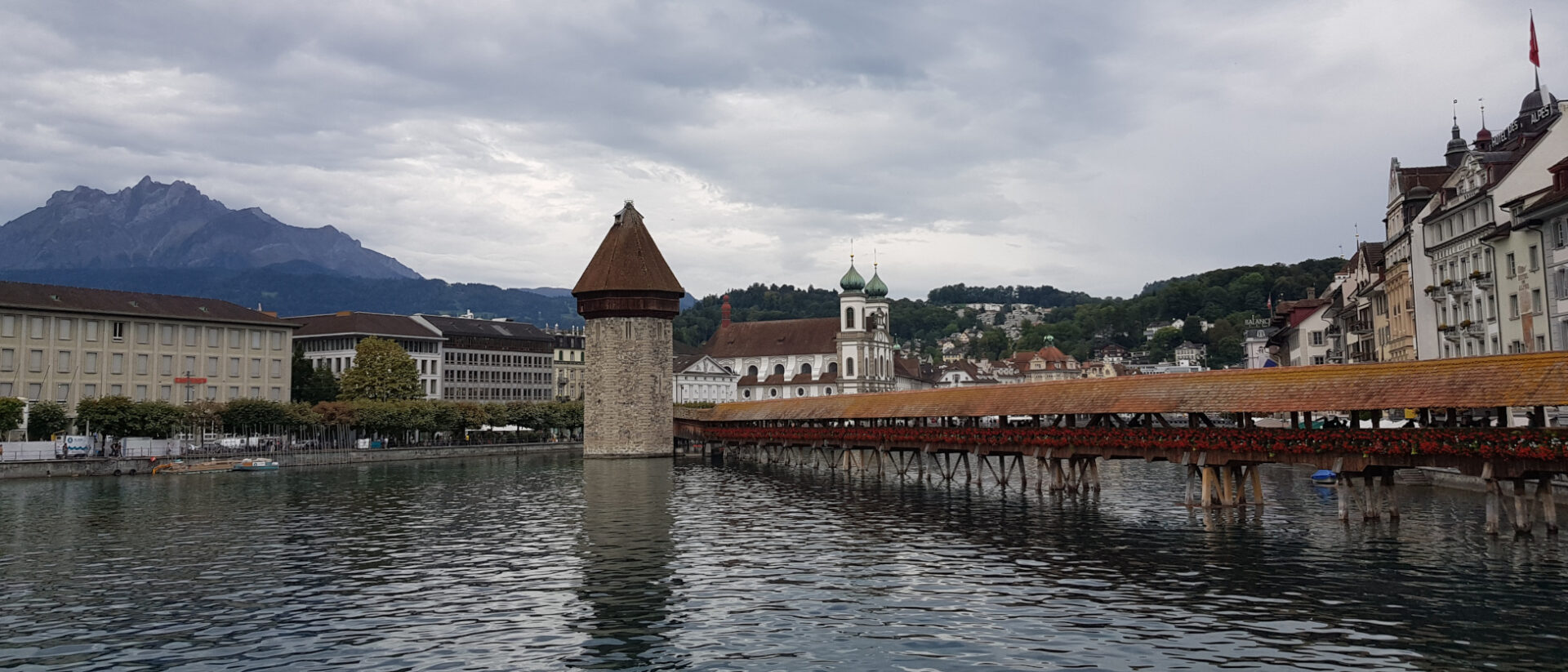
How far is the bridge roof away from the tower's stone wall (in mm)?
41989

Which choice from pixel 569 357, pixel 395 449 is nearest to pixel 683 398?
pixel 569 357

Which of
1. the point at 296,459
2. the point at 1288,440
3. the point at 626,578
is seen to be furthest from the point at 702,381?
the point at 626,578

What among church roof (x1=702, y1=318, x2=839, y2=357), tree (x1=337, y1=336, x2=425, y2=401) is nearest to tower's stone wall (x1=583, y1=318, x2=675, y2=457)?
tree (x1=337, y1=336, x2=425, y2=401)

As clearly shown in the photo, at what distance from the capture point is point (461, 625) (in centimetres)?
1977

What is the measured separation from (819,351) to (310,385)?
65.8 metres

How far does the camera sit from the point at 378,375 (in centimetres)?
10106

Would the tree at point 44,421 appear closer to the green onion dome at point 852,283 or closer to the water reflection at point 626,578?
the water reflection at point 626,578

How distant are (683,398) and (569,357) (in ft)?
62.7

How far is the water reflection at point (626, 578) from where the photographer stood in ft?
58.8

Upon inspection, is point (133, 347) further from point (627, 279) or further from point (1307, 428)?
point (1307, 428)

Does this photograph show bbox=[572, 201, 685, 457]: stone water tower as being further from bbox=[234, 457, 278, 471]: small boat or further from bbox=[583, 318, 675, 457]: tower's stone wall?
bbox=[234, 457, 278, 471]: small boat

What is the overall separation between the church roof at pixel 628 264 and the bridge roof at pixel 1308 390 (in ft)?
139

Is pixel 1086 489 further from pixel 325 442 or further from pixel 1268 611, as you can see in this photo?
pixel 325 442

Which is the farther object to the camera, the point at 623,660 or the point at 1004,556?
the point at 1004,556
